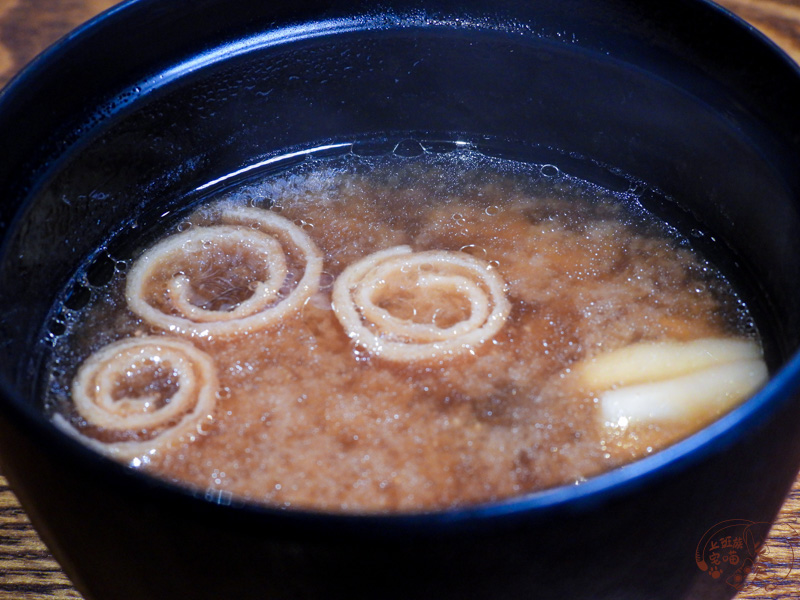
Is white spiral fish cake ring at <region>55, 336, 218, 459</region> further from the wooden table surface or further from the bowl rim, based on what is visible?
the bowl rim

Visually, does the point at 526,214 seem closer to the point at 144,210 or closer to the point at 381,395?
the point at 381,395

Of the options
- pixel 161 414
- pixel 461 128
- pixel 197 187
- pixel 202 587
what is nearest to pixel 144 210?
pixel 197 187

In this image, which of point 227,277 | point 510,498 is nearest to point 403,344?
point 227,277

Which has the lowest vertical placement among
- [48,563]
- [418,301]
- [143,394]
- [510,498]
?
[510,498]

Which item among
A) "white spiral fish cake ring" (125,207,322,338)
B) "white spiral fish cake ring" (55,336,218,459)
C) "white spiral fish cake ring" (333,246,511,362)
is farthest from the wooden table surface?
"white spiral fish cake ring" (333,246,511,362)

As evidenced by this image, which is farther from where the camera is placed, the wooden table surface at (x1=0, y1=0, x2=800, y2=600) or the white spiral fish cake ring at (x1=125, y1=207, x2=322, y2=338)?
the white spiral fish cake ring at (x1=125, y1=207, x2=322, y2=338)

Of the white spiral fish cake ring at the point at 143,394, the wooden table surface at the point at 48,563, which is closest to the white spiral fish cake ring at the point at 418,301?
the white spiral fish cake ring at the point at 143,394

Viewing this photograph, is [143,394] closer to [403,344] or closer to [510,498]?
[403,344]
